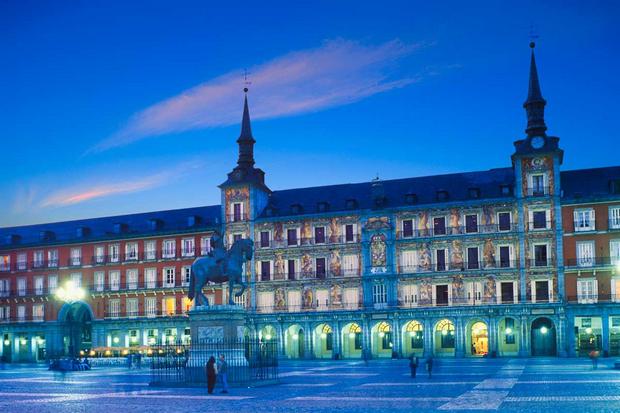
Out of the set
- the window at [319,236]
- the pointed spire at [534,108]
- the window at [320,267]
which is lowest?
the window at [320,267]

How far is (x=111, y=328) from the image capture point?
8438cm

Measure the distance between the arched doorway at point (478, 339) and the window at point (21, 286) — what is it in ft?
160

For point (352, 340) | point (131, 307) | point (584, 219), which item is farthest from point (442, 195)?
point (131, 307)

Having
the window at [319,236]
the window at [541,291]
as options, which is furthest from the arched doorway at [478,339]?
the window at [319,236]

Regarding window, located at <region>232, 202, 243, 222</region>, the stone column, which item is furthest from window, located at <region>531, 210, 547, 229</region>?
window, located at <region>232, 202, 243, 222</region>

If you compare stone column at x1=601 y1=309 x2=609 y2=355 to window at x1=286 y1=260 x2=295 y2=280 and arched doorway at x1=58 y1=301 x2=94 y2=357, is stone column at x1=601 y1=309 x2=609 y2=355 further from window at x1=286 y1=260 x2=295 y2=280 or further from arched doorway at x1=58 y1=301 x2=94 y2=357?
arched doorway at x1=58 y1=301 x2=94 y2=357

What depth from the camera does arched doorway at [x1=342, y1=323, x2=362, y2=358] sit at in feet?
245

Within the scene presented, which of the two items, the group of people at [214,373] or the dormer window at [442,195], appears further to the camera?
the dormer window at [442,195]

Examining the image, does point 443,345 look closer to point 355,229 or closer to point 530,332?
point 530,332

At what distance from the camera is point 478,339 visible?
71.6 metres

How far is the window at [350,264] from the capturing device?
74.7 meters

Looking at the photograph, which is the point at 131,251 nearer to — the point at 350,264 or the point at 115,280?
the point at 115,280

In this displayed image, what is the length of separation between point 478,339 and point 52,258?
46695mm

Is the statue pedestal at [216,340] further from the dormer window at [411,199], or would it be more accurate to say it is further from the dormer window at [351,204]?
the dormer window at [351,204]
